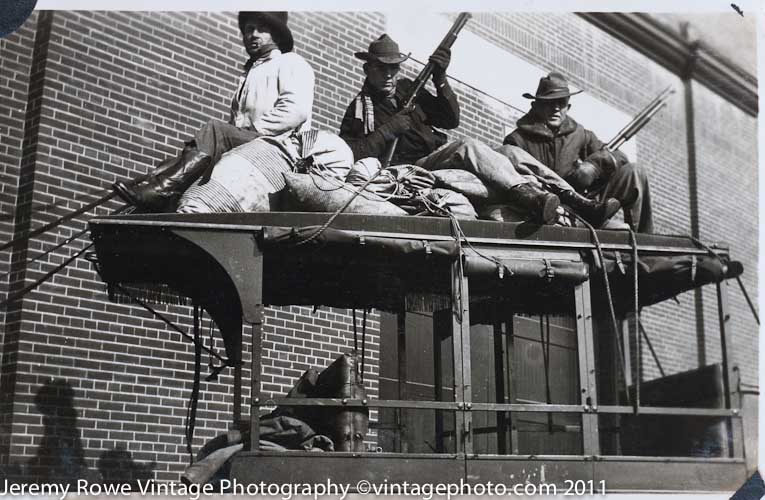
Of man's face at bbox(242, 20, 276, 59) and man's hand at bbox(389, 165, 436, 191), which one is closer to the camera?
man's hand at bbox(389, 165, 436, 191)

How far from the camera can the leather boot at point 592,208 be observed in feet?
22.5

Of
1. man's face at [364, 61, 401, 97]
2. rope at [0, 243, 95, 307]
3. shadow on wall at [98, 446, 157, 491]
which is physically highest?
man's face at [364, 61, 401, 97]

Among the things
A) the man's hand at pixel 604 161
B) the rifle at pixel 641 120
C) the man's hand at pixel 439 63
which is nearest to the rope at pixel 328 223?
the man's hand at pixel 604 161

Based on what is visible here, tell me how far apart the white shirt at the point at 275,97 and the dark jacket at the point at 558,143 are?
5.21 feet

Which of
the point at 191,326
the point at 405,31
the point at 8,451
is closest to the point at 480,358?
the point at 191,326

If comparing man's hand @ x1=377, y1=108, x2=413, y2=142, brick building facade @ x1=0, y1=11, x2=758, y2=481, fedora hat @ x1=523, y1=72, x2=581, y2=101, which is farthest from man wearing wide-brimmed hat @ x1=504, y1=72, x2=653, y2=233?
brick building facade @ x1=0, y1=11, x2=758, y2=481

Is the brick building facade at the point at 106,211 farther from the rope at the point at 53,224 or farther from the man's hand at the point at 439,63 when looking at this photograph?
the man's hand at the point at 439,63

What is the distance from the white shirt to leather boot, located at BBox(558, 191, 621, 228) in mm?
1849

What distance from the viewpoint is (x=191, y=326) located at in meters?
8.29

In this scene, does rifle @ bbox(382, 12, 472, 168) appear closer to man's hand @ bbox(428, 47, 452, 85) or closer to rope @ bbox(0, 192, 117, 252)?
man's hand @ bbox(428, 47, 452, 85)

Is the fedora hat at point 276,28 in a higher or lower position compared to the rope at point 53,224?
higher

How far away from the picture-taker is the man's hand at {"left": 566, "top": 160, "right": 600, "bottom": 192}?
729 centimetres

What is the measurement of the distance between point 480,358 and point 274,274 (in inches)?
113

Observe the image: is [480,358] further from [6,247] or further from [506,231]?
[6,247]
